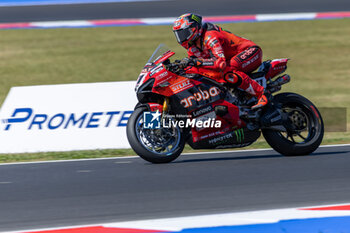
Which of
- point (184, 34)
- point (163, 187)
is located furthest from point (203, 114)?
point (163, 187)

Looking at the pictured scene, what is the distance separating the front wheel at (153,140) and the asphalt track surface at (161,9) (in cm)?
1100

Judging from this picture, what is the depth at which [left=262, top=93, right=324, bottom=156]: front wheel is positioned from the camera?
24.4 feet

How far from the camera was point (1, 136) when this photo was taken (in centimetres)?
876

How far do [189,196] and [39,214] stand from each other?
4.25 ft

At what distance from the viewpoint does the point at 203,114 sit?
24.0ft

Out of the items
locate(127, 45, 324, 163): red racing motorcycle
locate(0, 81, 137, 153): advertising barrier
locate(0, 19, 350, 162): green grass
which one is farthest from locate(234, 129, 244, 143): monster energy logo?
locate(0, 19, 350, 162): green grass

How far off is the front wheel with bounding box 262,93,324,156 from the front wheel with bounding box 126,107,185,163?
1154mm

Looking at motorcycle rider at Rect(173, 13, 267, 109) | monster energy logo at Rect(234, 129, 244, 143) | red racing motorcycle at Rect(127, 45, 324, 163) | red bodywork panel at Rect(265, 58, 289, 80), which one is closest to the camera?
red racing motorcycle at Rect(127, 45, 324, 163)

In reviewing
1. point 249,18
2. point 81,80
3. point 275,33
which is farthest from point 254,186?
point 249,18

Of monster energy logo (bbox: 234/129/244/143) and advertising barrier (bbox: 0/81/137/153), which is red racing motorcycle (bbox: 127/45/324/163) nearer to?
monster energy logo (bbox: 234/129/244/143)

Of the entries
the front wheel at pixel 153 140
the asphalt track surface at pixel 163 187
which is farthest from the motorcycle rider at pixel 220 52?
the asphalt track surface at pixel 163 187

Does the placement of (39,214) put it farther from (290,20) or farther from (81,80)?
(290,20)

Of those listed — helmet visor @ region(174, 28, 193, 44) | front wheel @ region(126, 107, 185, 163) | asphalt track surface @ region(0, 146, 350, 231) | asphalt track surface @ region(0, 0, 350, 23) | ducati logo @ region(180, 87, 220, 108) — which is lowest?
asphalt track surface @ region(0, 146, 350, 231)

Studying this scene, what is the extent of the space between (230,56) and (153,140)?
4.78 feet
